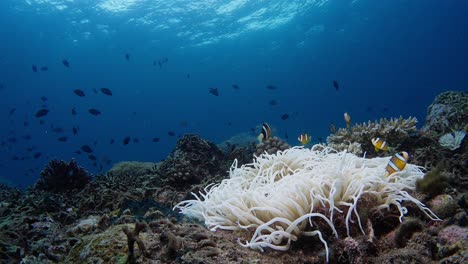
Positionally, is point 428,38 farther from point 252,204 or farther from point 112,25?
point 252,204

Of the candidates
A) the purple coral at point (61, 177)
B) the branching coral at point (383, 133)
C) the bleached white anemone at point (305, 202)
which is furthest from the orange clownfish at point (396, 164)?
the purple coral at point (61, 177)

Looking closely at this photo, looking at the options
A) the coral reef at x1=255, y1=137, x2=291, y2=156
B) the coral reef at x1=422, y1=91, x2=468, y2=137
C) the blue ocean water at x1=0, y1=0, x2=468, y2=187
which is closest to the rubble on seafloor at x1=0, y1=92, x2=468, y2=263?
the coral reef at x1=422, y1=91, x2=468, y2=137

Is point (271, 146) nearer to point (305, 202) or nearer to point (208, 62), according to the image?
point (305, 202)

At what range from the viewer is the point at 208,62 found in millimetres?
65688

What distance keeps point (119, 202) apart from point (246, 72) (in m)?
79.8

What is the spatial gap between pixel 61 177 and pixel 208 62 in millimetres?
60854

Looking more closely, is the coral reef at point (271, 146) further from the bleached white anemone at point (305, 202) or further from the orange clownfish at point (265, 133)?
the bleached white anemone at point (305, 202)

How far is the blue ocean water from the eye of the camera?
41.2m

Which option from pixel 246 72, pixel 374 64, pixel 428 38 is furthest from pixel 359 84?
pixel 246 72

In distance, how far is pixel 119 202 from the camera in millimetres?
4387

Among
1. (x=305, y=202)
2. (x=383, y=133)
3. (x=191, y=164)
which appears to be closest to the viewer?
(x=305, y=202)

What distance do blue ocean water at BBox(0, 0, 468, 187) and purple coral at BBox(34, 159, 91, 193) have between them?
115 inches

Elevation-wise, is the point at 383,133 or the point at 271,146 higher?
the point at 271,146

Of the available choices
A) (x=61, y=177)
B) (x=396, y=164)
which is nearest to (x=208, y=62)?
(x=61, y=177)
